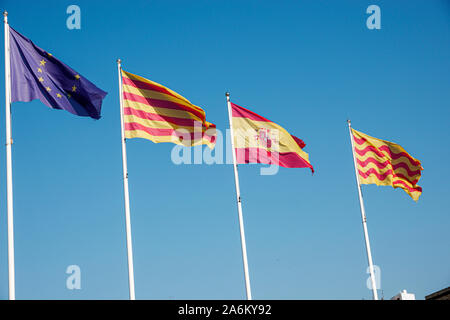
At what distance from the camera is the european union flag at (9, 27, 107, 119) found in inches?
931

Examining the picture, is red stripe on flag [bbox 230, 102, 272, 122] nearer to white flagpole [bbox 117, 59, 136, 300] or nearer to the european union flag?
white flagpole [bbox 117, 59, 136, 300]

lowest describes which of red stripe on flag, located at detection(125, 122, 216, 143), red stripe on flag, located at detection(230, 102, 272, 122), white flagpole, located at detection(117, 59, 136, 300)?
white flagpole, located at detection(117, 59, 136, 300)

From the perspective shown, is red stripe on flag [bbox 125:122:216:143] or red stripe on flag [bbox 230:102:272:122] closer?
red stripe on flag [bbox 125:122:216:143]

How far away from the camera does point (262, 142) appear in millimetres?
30375

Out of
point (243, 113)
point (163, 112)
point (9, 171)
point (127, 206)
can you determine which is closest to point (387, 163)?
point (243, 113)

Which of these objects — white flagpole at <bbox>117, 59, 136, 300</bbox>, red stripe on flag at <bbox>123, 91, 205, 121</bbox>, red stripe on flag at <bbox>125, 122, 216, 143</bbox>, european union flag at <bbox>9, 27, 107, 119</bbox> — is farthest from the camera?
red stripe on flag at <bbox>123, 91, 205, 121</bbox>

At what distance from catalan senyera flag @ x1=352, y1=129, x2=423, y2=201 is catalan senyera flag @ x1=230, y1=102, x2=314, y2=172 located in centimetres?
579

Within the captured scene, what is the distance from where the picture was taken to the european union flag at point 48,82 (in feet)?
77.6

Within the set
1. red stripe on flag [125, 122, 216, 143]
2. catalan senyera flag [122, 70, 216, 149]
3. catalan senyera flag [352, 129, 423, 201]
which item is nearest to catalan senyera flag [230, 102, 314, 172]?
red stripe on flag [125, 122, 216, 143]

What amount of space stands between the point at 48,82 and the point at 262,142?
10.8 m

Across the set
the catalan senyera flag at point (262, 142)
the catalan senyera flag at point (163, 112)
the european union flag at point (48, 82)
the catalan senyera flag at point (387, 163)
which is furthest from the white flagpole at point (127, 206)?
the catalan senyera flag at point (387, 163)

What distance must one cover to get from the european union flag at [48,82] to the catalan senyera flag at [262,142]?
25.2 feet

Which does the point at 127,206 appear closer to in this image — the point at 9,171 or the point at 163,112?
the point at 163,112
